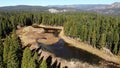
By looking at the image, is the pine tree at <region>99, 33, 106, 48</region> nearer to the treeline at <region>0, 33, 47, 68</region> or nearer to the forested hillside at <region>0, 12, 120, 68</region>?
the forested hillside at <region>0, 12, 120, 68</region>

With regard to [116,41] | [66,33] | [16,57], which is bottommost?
[66,33]

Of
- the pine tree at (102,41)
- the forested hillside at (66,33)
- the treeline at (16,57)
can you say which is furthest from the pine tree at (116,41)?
the treeline at (16,57)

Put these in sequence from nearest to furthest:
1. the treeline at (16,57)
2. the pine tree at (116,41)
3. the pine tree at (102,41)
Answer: the treeline at (16,57) < the pine tree at (116,41) < the pine tree at (102,41)

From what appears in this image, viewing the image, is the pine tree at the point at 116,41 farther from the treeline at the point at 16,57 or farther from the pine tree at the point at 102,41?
the treeline at the point at 16,57

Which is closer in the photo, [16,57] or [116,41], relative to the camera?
[16,57]

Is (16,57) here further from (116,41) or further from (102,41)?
(116,41)

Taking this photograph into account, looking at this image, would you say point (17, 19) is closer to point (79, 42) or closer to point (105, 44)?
point (79, 42)

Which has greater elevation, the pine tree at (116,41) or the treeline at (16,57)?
the treeline at (16,57)

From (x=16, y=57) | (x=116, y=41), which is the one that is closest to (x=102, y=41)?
(x=116, y=41)

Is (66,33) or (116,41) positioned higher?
(116,41)

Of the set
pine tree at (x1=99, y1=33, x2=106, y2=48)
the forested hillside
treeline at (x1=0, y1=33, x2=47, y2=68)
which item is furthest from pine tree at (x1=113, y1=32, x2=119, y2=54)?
treeline at (x1=0, y1=33, x2=47, y2=68)

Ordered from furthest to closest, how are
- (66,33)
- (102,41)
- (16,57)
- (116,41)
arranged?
(66,33) → (102,41) → (116,41) → (16,57)
